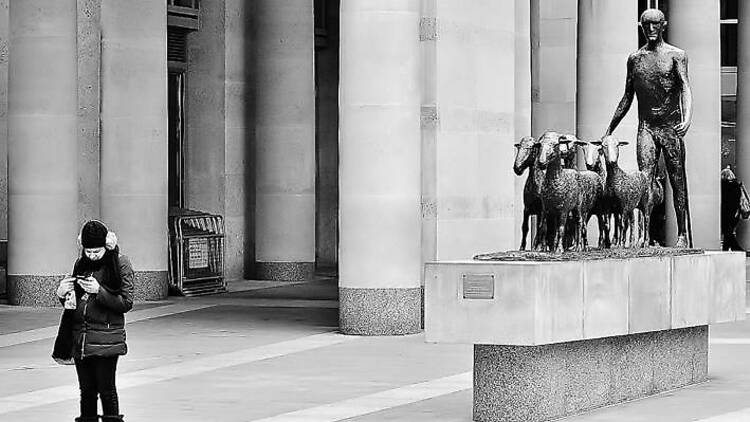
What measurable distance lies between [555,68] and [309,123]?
7.17 m

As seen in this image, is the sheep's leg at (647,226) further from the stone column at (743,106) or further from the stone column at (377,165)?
the stone column at (743,106)

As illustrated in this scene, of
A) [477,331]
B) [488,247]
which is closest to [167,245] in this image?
[488,247]

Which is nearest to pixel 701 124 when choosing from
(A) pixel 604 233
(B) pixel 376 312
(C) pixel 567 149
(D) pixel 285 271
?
(D) pixel 285 271

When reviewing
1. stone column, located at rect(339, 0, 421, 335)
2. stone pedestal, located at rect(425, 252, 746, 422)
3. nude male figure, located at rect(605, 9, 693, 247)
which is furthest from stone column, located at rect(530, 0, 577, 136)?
stone pedestal, located at rect(425, 252, 746, 422)

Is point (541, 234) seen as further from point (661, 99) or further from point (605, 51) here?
point (605, 51)

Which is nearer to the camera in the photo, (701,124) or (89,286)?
(89,286)

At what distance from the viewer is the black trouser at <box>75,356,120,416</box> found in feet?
39.9

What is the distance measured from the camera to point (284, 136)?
3281cm

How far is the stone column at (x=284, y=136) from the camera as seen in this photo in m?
32.8

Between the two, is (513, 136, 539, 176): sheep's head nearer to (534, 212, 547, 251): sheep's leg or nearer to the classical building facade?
(534, 212, 547, 251): sheep's leg

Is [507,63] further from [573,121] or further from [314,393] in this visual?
[573,121]

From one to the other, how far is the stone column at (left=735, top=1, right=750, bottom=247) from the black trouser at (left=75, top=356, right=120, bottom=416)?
33.7 metres

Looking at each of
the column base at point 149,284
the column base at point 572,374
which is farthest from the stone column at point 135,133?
the column base at point 572,374

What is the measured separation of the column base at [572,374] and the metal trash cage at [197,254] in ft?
46.2
